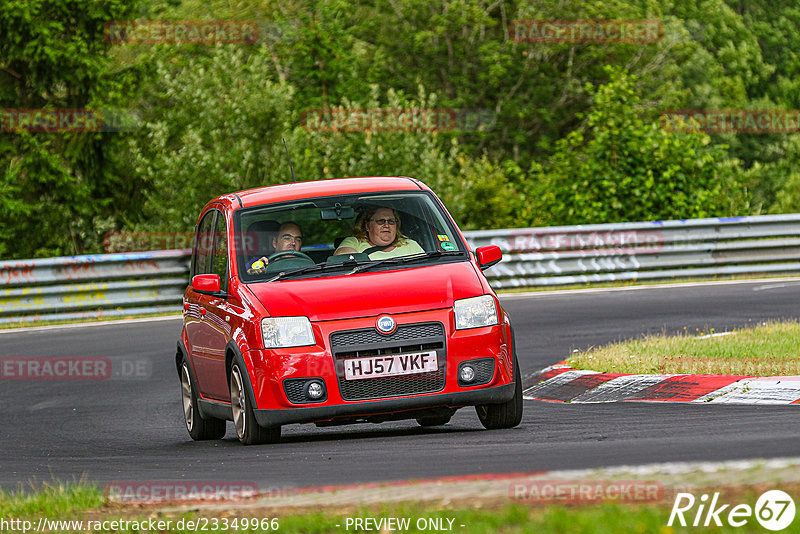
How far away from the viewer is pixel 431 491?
5.39 meters

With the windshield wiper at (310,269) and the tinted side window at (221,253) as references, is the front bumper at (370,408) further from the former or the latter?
the tinted side window at (221,253)

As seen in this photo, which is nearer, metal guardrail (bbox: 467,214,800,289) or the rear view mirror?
the rear view mirror

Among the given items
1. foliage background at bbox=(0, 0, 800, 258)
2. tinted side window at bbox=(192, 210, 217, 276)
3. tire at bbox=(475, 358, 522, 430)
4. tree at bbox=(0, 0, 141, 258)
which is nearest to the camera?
tire at bbox=(475, 358, 522, 430)

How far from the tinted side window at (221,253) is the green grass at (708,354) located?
11.6ft

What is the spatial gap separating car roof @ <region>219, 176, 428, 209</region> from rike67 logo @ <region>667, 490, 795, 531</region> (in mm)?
5203

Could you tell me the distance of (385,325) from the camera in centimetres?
820

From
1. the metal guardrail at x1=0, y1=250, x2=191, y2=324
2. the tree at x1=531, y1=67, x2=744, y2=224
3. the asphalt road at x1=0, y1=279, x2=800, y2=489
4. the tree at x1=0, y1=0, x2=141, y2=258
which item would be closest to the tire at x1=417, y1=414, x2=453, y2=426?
the asphalt road at x1=0, y1=279, x2=800, y2=489

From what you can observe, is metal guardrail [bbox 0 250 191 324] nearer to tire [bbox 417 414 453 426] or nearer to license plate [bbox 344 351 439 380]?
tire [bbox 417 414 453 426]

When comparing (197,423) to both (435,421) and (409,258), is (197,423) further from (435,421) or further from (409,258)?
(409,258)

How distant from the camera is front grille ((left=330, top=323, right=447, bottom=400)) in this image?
823 cm

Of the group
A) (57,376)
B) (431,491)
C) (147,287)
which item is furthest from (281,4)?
(431,491)

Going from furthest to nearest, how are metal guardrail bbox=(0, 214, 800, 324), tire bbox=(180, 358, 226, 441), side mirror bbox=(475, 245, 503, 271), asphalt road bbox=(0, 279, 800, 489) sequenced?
metal guardrail bbox=(0, 214, 800, 324)
tire bbox=(180, 358, 226, 441)
side mirror bbox=(475, 245, 503, 271)
asphalt road bbox=(0, 279, 800, 489)

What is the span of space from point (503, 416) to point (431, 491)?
3.50 m

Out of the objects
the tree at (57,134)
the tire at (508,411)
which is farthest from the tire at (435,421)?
the tree at (57,134)
